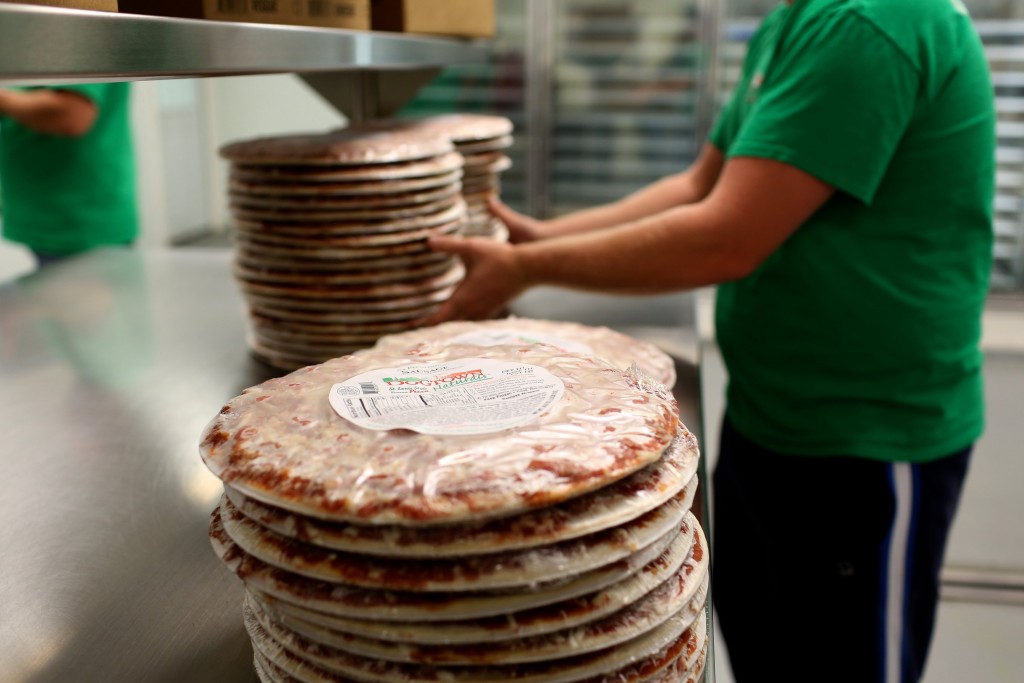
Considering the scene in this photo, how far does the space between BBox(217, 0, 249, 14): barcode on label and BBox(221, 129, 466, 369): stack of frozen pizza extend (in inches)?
13.6

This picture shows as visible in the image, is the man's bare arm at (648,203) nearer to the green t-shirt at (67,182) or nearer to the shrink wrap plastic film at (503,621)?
the shrink wrap plastic film at (503,621)

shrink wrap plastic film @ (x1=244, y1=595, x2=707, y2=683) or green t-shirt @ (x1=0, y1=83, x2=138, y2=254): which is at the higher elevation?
green t-shirt @ (x1=0, y1=83, x2=138, y2=254)

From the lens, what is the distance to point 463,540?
0.66 meters

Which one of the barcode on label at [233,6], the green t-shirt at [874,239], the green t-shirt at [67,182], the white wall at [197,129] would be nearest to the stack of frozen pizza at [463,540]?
the barcode on label at [233,6]

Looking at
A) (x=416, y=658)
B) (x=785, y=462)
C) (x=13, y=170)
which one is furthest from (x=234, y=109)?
(x=416, y=658)

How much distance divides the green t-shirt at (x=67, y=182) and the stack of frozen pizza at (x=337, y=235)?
5.28 feet

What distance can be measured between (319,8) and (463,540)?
2.95 ft

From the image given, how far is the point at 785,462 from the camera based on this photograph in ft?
5.62

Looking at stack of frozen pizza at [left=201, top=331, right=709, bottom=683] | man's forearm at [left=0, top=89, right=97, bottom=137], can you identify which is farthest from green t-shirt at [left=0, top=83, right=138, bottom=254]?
stack of frozen pizza at [left=201, top=331, right=709, bottom=683]

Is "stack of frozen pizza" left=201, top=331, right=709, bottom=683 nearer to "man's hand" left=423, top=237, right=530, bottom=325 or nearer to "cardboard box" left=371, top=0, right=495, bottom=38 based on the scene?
"man's hand" left=423, top=237, right=530, bottom=325

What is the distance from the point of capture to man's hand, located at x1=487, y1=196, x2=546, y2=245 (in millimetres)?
1979

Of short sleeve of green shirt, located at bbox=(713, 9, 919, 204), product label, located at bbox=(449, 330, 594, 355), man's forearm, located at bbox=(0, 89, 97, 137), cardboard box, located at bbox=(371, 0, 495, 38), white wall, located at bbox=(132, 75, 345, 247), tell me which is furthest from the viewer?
white wall, located at bbox=(132, 75, 345, 247)

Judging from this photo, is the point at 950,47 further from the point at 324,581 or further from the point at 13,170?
the point at 13,170

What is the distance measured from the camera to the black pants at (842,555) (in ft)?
5.34
